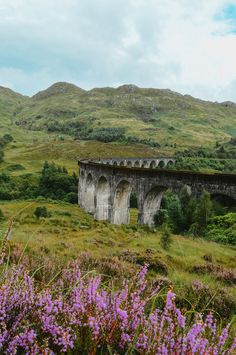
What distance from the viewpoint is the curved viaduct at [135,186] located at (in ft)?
107

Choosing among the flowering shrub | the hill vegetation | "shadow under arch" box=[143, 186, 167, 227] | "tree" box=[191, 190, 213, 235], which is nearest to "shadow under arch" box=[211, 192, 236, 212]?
the hill vegetation

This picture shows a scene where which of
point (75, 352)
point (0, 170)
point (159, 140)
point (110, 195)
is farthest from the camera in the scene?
point (159, 140)

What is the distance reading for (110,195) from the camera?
156ft

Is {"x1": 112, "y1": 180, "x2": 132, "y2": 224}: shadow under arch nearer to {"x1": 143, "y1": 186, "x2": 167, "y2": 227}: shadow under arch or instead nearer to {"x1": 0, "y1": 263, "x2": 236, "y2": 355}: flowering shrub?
{"x1": 143, "y1": 186, "x2": 167, "y2": 227}: shadow under arch

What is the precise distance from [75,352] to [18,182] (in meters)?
80.0

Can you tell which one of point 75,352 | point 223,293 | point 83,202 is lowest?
point 83,202

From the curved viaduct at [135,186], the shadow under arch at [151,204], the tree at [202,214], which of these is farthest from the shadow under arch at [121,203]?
the tree at [202,214]

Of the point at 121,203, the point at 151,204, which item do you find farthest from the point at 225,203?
the point at 121,203

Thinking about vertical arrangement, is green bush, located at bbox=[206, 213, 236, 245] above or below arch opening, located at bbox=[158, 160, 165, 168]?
below

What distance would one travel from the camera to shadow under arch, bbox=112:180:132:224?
151 ft

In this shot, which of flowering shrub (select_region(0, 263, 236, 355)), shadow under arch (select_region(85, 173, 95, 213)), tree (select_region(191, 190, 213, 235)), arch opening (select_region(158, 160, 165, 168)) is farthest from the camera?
arch opening (select_region(158, 160, 165, 168))

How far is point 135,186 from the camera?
4212cm

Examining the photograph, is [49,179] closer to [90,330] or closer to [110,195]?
[110,195]

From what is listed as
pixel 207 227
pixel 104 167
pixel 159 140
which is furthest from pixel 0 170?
pixel 159 140
